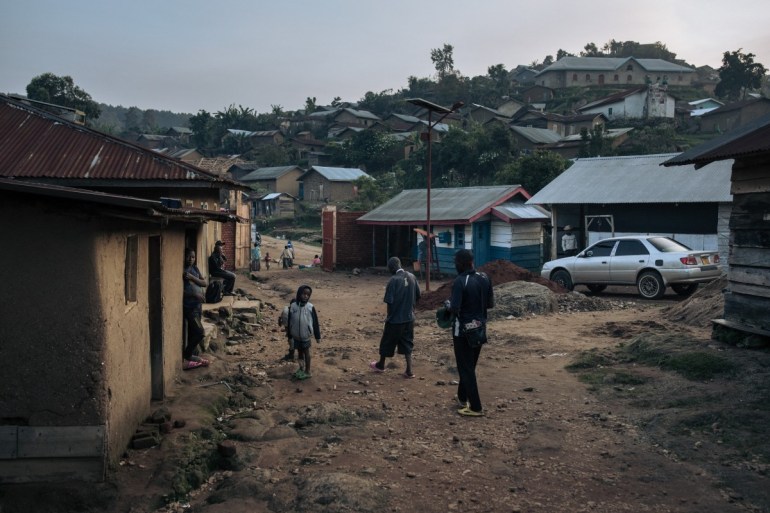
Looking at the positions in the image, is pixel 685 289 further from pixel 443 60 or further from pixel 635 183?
pixel 443 60

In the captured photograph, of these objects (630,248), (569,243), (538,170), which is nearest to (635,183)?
(569,243)

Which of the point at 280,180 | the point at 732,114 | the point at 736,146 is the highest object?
the point at 732,114

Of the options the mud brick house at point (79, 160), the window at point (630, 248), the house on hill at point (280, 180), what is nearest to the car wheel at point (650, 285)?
the window at point (630, 248)

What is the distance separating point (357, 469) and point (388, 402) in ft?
7.27

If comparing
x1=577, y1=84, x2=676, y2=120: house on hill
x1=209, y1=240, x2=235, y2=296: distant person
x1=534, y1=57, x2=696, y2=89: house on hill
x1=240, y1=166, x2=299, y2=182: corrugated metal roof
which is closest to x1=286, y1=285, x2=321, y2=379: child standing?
x1=209, y1=240, x2=235, y2=296: distant person

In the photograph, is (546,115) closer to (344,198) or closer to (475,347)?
(344,198)

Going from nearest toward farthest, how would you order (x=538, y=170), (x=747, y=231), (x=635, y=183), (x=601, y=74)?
(x=747, y=231) → (x=635, y=183) → (x=538, y=170) → (x=601, y=74)

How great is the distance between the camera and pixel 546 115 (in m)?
62.2

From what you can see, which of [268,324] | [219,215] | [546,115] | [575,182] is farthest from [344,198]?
[219,215]

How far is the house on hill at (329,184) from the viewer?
A: 5144cm

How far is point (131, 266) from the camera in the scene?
6223 mm

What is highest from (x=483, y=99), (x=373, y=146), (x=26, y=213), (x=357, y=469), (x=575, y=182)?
(x=483, y=99)

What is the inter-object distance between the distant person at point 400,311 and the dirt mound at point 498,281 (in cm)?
636

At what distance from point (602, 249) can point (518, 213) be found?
5.50 metres
